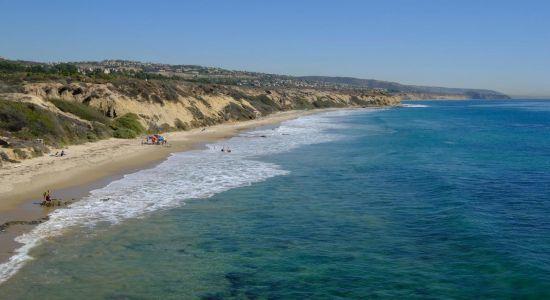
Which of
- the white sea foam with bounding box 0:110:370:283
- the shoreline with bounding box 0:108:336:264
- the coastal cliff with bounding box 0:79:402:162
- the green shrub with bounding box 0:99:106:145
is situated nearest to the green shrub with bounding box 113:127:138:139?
the coastal cliff with bounding box 0:79:402:162

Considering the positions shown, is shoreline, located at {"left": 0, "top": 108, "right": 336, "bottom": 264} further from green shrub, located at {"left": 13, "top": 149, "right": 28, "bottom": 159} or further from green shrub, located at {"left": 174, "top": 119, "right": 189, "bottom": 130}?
green shrub, located at {"left": 174, "top": 119, "right": 189, "bottom": 130}

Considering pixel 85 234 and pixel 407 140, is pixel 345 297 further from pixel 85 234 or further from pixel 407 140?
pixel 407 140

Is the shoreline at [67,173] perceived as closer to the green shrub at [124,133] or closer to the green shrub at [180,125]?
the green shrub at [124,133]

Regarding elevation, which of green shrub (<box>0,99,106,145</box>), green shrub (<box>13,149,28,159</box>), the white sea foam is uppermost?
green shrub (<box>0,99,106,145</box>)

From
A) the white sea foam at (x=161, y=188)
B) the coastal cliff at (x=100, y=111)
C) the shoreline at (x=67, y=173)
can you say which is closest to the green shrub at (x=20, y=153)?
the coastal cliff at (x=100, y=111)

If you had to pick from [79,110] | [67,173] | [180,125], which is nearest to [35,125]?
[67,173]

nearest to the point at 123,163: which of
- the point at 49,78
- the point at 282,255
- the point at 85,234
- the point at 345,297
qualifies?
the point at 85,234
